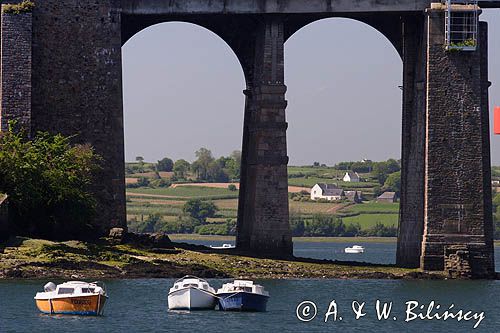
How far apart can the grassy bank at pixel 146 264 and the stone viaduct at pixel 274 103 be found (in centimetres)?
271

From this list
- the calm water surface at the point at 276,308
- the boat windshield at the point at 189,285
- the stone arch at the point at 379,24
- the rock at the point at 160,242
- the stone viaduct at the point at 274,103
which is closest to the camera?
the calm water surface at the point at 276,308

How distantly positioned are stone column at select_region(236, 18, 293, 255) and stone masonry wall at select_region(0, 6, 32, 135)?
1259 centimetres

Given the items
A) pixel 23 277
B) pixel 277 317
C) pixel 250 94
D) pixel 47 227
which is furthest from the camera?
pixel 250 94

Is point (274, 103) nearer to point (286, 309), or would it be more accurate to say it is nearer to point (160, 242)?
point (160, 242)

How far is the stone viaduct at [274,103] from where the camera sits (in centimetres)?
10650

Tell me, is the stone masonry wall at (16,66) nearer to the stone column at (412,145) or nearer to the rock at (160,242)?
the rock at (160,242)

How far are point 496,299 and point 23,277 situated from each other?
23.1 metres

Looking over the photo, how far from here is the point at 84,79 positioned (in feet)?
358

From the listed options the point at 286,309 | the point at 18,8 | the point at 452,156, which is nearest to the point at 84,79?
the point at 18,8

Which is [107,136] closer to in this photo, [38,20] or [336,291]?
[38,20]

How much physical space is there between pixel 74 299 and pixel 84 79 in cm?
2684

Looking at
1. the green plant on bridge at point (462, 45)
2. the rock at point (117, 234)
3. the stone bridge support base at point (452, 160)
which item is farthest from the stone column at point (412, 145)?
the rock at point (117, 234)

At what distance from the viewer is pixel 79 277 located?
9706 centimetres

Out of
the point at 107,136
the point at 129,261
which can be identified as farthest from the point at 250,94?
the point at 129,261
